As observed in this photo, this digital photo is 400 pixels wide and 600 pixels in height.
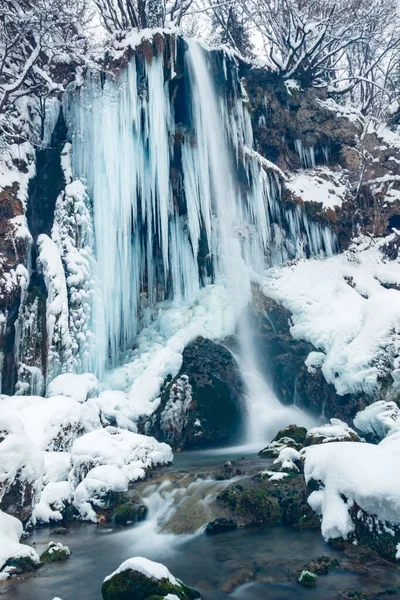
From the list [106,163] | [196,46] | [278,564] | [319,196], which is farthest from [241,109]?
[278,564]

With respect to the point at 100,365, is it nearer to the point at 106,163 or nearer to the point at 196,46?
the point at 106,163

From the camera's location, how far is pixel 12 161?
13422 millimetres

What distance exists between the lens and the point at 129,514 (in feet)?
23.6

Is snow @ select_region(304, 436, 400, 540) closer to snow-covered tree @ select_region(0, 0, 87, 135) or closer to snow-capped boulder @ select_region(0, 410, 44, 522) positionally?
snow-capped boulder @ select_region(0, 410, 44, 522)

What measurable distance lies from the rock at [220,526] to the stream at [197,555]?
113 millimetres

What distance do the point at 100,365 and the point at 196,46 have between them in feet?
34.4

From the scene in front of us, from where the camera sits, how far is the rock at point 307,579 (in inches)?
180

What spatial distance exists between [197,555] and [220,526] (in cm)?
89

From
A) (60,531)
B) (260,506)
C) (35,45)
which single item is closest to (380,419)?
(260,506)

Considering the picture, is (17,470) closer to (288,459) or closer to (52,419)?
(52,419)

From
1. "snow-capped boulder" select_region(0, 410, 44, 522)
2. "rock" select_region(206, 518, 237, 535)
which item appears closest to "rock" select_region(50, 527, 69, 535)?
"snow-capped boulder" select_region(0, 410, 44, 522)

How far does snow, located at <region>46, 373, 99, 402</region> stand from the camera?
1052 centimetres

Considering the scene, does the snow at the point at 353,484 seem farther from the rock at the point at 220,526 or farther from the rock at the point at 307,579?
the rock at the point at 220,526

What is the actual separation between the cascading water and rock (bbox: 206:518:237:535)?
6.70 metres
